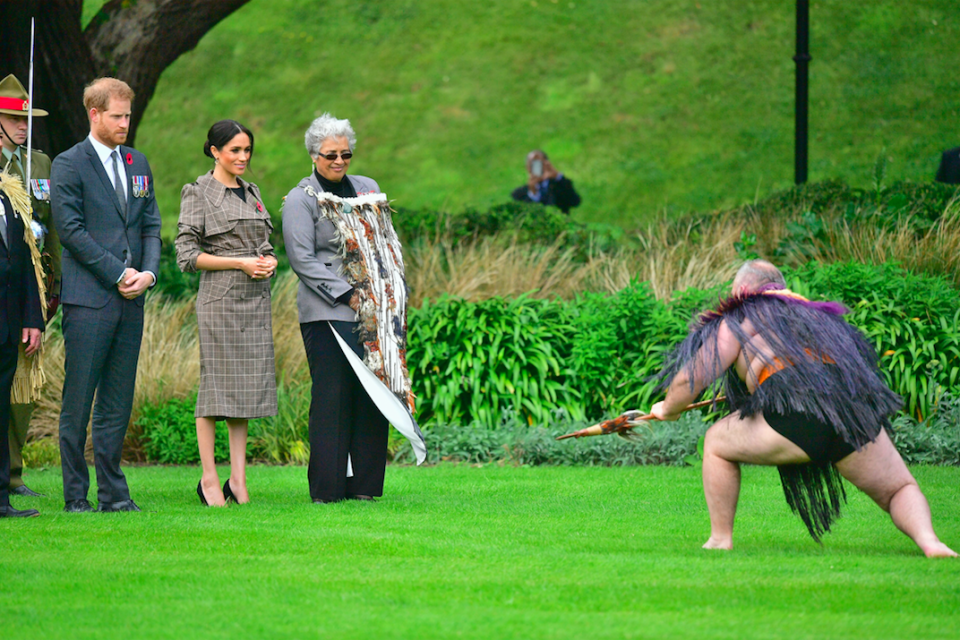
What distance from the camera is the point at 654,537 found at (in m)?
5.27

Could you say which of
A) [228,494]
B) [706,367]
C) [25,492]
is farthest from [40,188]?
[706,367]

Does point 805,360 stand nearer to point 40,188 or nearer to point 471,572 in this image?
point 471,572

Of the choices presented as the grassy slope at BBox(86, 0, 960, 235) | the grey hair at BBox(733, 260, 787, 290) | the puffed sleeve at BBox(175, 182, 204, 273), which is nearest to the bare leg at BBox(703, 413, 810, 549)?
the grey hair at BBox(733, 260, 787, 290)

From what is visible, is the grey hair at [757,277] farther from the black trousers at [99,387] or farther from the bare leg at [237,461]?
the black trousers at [99,387]

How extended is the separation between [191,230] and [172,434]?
2.81 m

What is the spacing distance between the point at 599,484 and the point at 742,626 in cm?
344

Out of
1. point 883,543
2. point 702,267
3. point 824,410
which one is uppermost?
point 702,267

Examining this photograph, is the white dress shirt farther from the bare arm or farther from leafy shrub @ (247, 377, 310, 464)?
the bare arm

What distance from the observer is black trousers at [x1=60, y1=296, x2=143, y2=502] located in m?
5.88

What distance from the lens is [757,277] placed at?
4973mm

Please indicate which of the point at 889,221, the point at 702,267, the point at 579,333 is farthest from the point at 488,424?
the point at 889,221

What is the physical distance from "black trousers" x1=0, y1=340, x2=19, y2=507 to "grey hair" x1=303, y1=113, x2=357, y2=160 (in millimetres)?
1878

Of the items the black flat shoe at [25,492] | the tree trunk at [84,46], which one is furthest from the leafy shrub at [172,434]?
the tree trunk at [84,46]

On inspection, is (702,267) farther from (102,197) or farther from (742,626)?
(742,626)
